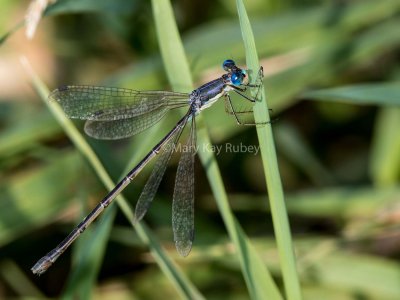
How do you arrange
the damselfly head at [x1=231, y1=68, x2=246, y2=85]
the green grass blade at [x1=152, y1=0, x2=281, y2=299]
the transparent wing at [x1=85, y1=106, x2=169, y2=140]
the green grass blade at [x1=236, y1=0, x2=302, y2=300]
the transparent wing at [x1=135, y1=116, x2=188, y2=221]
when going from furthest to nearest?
the transparent wing at [x1=85, y1=106, x2=169, y2=140] → the damselfly head at [x1=231, y1=68, x2=246, y2=85] → the transparent wing at [x1=135, y1=116, x2=188, y2=221] → the green grass blade at [x1=152, y1=0, x2=281, y2=299] → the green grass blade at [x1=236, y1=0, x2=302, y2=300]

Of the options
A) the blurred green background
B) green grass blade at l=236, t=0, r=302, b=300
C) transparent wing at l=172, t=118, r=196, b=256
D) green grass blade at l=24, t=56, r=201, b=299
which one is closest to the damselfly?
transparent wing at l=172, t=118, r=196, b=256

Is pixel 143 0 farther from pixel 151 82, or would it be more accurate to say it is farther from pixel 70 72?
pixel 70 72

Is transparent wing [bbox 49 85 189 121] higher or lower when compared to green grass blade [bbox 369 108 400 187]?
higher

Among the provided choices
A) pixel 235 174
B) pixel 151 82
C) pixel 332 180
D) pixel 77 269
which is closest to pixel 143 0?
pixel 151 82

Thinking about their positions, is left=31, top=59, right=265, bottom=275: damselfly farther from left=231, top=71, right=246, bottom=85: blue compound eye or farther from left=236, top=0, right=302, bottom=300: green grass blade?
left=236, top=0, right=302, bottom=300: green grass blade

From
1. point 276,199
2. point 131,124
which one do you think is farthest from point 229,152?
point 276,199

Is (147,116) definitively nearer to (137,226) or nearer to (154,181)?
(154,181)
